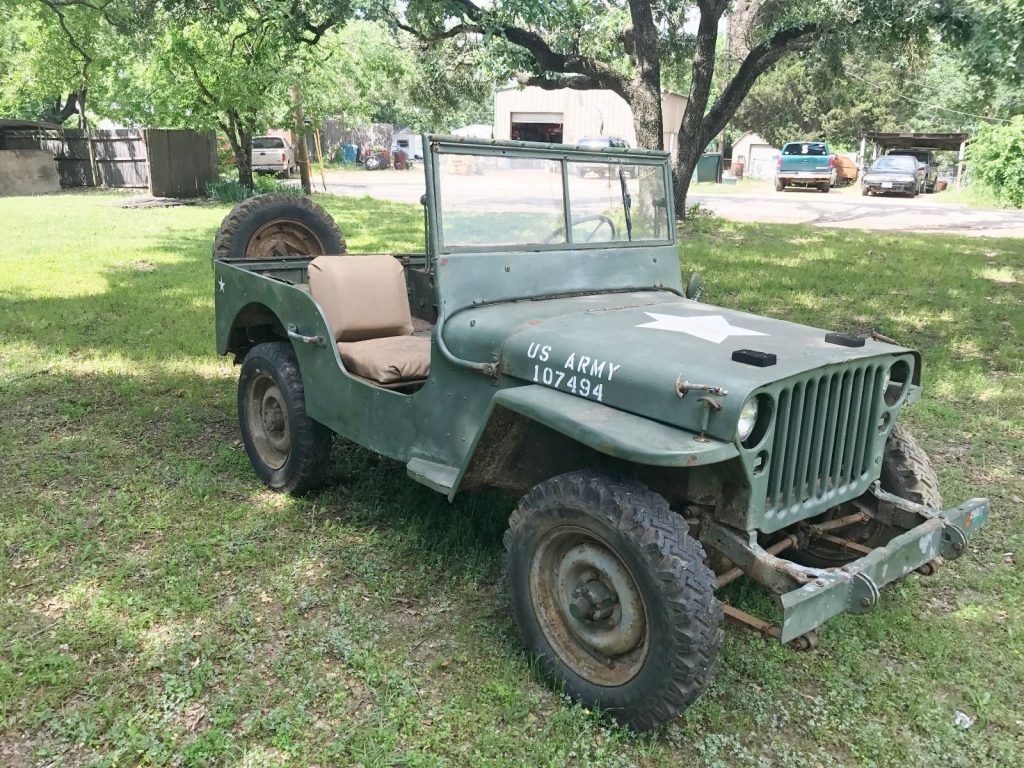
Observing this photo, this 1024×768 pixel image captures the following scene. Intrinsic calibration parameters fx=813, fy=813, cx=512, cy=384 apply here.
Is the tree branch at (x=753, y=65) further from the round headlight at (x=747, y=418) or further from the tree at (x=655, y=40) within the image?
the round headlight at (x=747, y=418)

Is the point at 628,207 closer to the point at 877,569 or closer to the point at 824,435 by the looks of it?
the point at 824,435

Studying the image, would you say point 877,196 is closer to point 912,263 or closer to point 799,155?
point 799,155

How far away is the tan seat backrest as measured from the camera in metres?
4.00

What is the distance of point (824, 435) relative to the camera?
2.71 meters

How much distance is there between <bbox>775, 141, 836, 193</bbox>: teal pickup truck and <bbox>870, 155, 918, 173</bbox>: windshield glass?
1666 mm

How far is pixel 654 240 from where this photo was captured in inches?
152

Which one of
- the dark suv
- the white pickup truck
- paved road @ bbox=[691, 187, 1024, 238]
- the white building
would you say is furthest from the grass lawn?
the white building

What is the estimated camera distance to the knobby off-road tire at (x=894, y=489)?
312 cm

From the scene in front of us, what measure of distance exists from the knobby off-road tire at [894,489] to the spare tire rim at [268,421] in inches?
103

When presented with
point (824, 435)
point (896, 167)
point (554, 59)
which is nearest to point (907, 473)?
point (824, 435)

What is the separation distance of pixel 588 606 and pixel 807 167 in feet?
92.1

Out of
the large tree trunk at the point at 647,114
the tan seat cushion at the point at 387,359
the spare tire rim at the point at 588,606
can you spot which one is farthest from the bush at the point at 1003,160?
the spare tire rim at the point at 588,606

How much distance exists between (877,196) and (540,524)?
2634cm

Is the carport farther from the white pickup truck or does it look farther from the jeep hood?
the jeep hood
